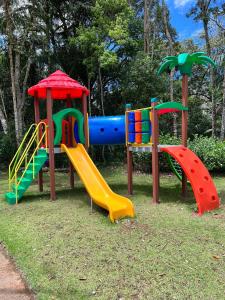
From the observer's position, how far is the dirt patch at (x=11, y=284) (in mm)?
3225

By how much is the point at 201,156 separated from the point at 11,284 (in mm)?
8992

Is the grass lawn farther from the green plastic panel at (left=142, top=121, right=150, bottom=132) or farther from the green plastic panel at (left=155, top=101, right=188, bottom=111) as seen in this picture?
the green plastic panel at (left=155, top=101, right=188, bottom=111)

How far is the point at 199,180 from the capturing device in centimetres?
636

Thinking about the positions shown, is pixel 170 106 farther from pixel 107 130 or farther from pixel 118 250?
pixel 118 250

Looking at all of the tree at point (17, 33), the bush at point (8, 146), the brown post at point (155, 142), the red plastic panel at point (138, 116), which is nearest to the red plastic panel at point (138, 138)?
the red plastic panel at point (138, 116)

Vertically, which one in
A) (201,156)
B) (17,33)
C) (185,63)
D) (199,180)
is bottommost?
(199,180)

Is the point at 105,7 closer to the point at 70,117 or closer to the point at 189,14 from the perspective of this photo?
the point at 189,14

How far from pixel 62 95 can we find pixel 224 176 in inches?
254

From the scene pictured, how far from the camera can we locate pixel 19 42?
1301 cm

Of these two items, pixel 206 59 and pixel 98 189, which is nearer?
pixel 98 189

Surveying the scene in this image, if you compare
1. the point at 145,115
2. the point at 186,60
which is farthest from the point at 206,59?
the point at 145,115

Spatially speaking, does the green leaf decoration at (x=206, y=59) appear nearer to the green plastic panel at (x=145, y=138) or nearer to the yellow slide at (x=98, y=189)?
the green plastic panel at (x=145, y=138)

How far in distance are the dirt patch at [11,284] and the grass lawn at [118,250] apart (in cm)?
9

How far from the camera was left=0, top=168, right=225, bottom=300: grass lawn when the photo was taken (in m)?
3.27
